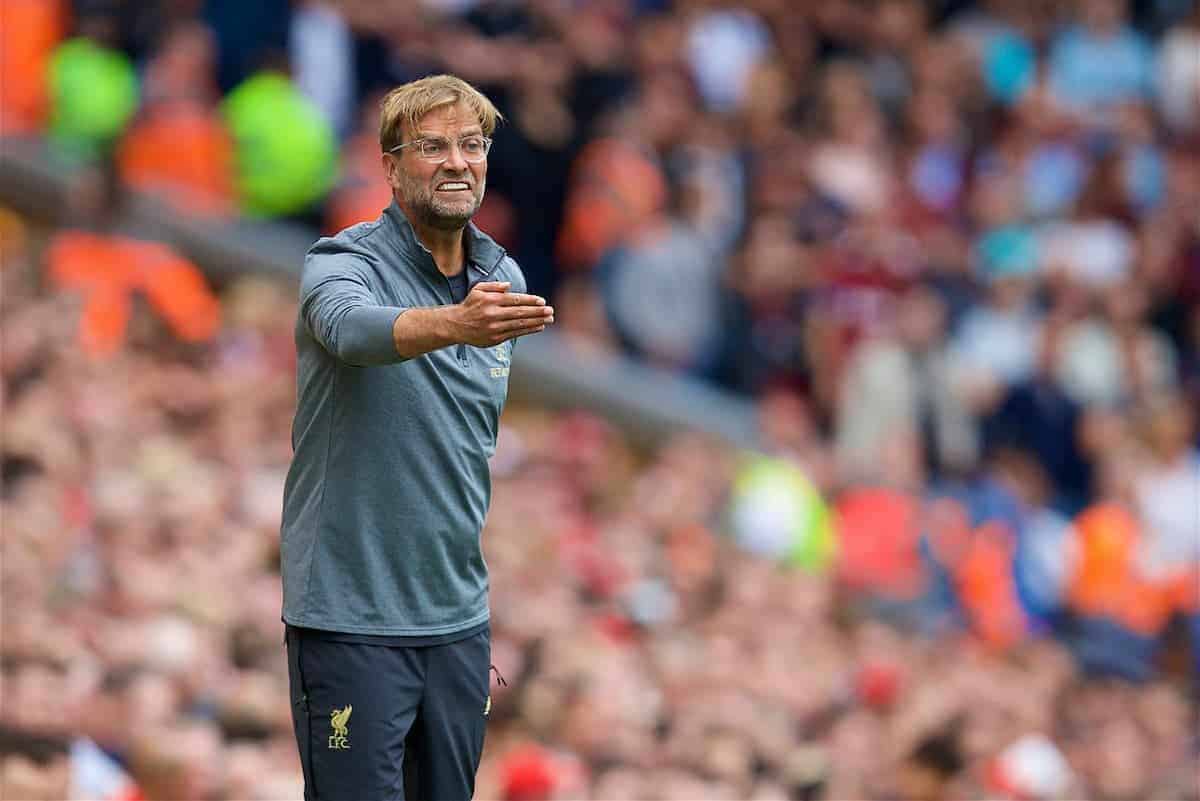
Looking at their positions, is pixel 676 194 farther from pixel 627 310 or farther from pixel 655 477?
pixel 655 477

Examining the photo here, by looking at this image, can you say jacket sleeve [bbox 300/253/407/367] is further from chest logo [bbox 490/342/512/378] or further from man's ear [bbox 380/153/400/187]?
chest logo [bbox 490/342/512/378]

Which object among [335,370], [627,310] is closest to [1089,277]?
[627,310]

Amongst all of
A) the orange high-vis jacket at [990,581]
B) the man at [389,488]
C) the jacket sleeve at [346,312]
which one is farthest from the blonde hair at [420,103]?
the orange high-vis jacket at [990,581]

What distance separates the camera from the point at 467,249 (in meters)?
4.40

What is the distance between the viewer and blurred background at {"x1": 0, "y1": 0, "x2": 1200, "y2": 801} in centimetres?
902

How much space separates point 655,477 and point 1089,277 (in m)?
3.80

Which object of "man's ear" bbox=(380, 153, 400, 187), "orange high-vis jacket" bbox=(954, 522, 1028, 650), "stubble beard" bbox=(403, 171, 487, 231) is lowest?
"orange high-vis jacket" bbox=(954, 522, 1028, 650)

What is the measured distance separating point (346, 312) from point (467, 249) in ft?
1.75

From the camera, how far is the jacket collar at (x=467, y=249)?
4281 millimetres

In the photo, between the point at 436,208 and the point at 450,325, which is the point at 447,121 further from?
the point at 450,325

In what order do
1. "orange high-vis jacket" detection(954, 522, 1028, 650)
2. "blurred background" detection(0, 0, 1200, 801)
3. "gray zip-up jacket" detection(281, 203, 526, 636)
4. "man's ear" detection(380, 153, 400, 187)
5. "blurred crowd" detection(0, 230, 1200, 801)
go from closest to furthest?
"gray zip-up jacket" detection(281, 203, 526, 636)
"man's ear" detection(380, 153, 400, 187)
"blurred crowd" detection(0, 230, 1200, 801)
"blurred background" detection(0, 0, 1200, 801)
"orange high-vis jacket" detection(954, 522, 1028, 650)

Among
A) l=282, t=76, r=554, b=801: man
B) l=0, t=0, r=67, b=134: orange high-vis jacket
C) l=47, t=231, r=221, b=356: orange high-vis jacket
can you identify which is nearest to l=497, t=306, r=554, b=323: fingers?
l=282, t=76, r=554, b=801: man

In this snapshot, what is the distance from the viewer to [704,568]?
1107cm

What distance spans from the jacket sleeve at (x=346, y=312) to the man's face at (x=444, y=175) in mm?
181
